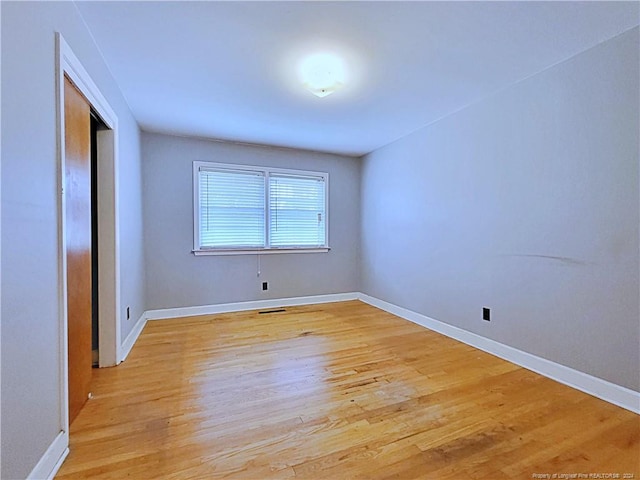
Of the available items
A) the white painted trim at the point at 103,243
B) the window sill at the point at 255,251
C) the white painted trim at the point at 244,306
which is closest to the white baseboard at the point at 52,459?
the white painted trim at the point at 103,243

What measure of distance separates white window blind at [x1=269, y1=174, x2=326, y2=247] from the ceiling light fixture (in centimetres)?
216

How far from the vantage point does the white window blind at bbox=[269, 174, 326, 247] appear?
4617mm

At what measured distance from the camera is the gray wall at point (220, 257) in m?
4.00

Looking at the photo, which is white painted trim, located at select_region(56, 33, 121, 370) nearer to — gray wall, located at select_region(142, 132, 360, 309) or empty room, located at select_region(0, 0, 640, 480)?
empty room, located at select_region(0, 0, 640, 480)

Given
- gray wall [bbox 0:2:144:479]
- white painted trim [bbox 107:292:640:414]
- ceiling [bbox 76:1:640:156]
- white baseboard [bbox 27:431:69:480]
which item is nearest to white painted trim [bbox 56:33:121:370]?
white painted trim [bbox 107:292:640:414]

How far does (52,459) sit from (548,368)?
3133 millimetres

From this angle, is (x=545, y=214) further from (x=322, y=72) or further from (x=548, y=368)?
(x=322, y=72)

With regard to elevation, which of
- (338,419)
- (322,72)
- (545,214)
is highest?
(322,72)

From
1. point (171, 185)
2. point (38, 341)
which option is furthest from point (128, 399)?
point (171, 185)

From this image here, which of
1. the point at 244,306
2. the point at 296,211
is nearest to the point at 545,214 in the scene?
the point at 296,211

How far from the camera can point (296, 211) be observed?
4.77 m

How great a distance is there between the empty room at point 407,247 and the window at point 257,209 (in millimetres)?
480

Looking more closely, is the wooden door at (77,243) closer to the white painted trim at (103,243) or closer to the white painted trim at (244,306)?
the white painted trim at (103,243)

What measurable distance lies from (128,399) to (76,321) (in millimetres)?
622
